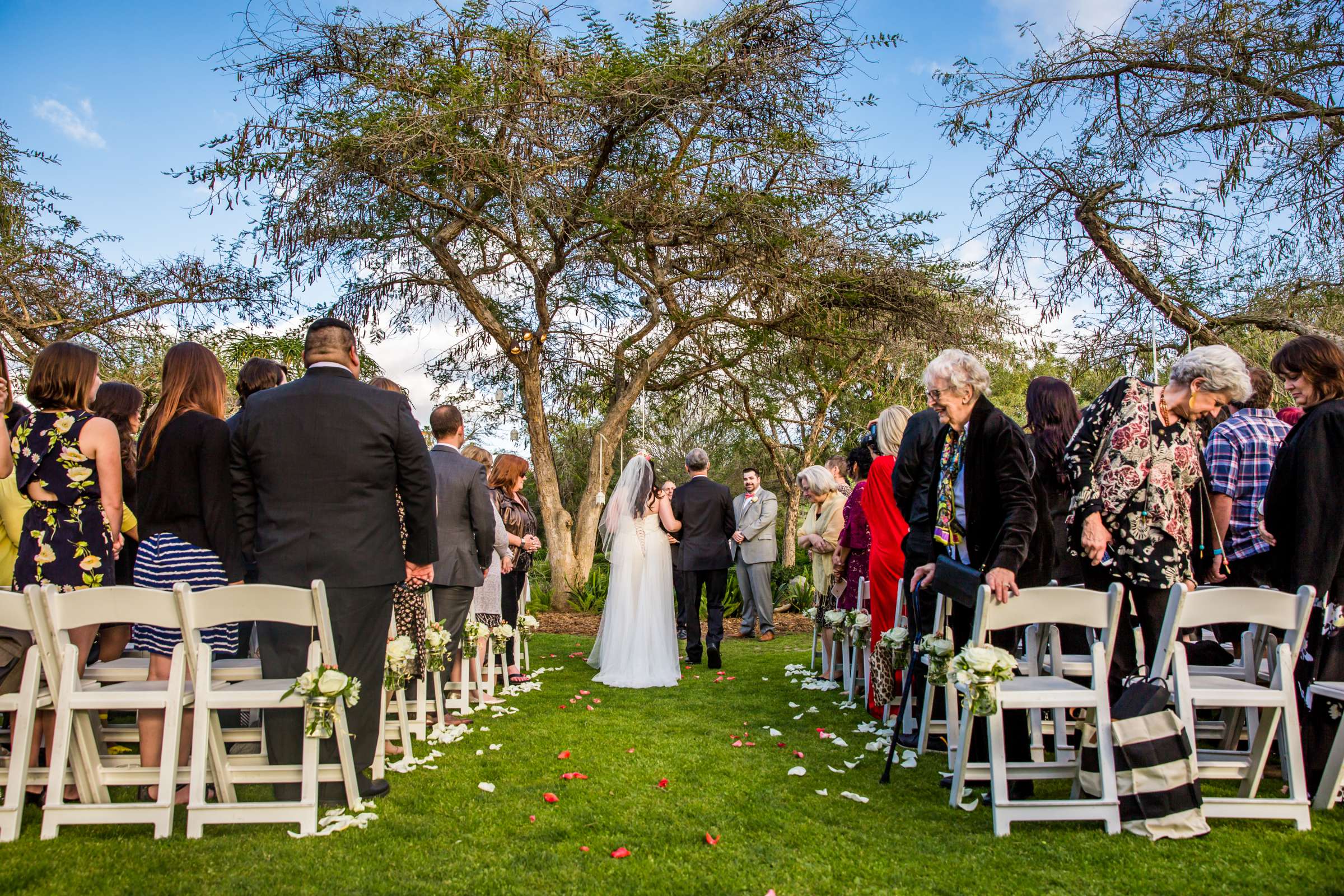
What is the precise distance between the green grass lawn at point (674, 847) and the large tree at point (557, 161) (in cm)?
759

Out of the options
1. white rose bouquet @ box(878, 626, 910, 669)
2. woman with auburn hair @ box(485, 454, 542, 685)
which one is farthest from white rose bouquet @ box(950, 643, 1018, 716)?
woman with auburn hair @ box(485, 454, 542, 685)

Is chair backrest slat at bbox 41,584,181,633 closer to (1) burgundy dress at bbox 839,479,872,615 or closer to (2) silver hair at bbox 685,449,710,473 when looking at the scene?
(1) burgundy dress at bbox 839,479,872,615

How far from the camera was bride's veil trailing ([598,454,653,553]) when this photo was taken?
8.39 meters

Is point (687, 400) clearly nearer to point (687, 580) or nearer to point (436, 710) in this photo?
point (687, 580)

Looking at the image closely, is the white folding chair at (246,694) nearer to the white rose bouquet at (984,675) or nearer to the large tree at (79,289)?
the white rose bouquet at (984,675)

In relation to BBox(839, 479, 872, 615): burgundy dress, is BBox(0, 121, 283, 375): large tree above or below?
above

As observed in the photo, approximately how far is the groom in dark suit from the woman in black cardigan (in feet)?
14.9

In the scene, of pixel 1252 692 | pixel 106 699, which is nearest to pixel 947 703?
pixel 1252 692

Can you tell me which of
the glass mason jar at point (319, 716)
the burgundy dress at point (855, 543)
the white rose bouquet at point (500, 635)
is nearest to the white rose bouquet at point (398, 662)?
the glass mason jar at point (319, 716)

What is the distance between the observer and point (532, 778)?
460 cm

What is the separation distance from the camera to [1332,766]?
3.78m

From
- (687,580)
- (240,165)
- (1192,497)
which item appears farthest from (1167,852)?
(240,165)

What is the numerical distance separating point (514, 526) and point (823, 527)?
3.19m

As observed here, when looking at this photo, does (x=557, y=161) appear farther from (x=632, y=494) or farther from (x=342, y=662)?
(x=342, y=662)
